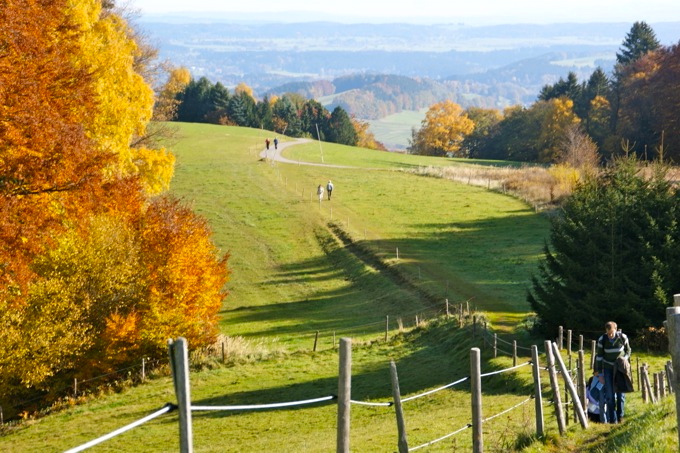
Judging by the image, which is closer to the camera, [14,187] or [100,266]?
[14,187]

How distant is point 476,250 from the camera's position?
5422 centimetres

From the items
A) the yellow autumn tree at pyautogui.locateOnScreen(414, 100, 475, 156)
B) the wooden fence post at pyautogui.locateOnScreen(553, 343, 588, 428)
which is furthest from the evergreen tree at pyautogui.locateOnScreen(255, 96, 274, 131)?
the wooden fence post at pyautogui.locateOnScreen(553, 343, 588, 428)

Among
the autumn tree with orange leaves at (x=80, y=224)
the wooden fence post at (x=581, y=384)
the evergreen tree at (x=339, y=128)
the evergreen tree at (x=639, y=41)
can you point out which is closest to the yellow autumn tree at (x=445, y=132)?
the evergreen tree at (x=339, y=128)

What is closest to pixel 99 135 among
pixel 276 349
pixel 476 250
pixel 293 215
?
pixel 276 349

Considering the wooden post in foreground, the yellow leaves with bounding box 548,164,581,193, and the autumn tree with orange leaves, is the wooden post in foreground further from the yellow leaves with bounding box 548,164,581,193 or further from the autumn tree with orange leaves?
the yellow leaves with bounding box 548,164,581,193

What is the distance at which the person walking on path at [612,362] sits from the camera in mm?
17203

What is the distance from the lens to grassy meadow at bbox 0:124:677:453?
2234 centimetres

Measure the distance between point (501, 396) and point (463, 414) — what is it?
2299mm

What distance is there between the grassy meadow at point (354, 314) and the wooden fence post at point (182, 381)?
6534mm

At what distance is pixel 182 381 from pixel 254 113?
14459cm

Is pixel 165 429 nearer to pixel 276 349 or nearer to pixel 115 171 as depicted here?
pixel 276 349

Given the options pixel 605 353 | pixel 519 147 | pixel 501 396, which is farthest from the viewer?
pixel 519 147

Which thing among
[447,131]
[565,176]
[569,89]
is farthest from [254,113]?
[565,176]

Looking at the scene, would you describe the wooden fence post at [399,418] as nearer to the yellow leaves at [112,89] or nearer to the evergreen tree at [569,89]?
the yellow leaves at [112,89]
